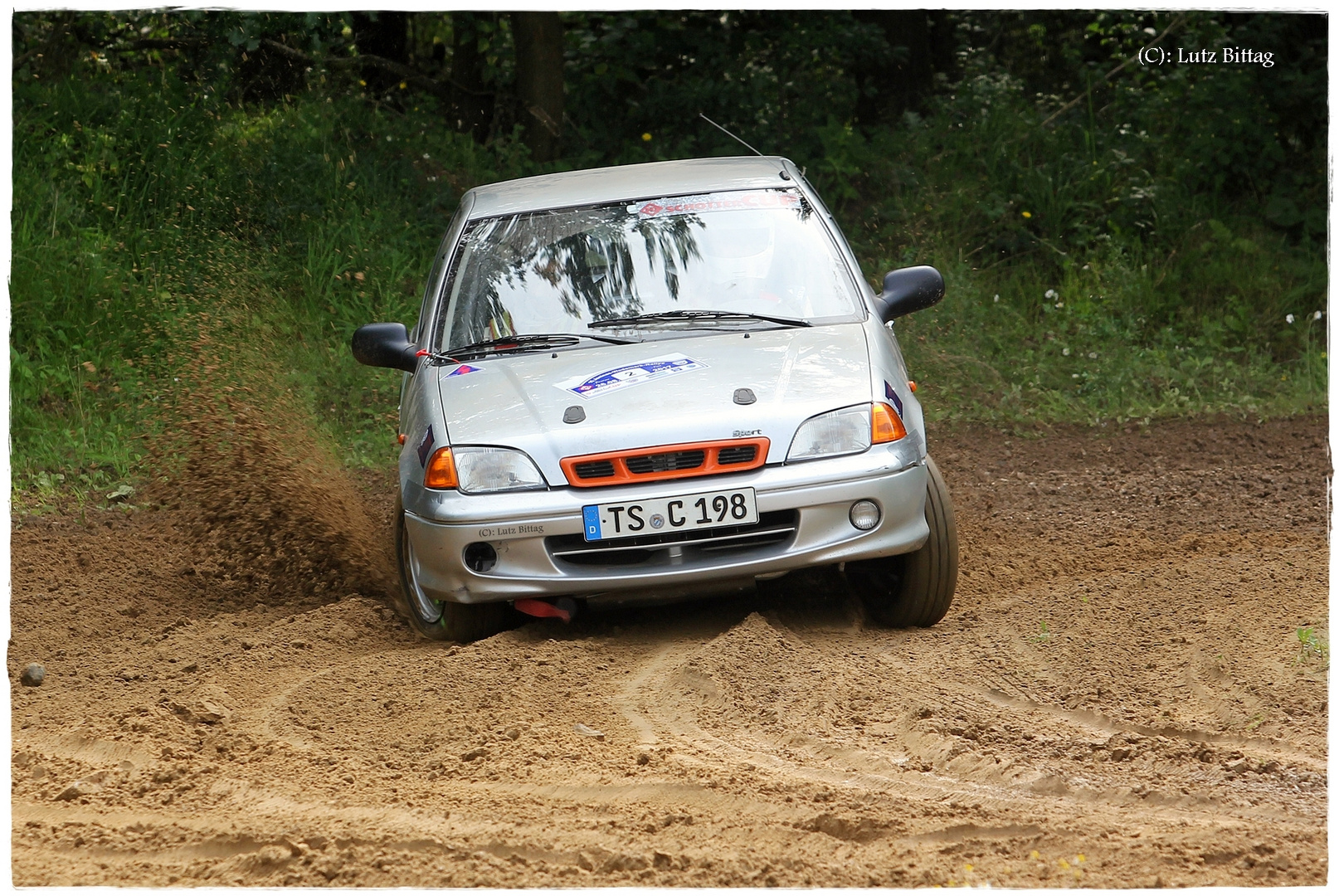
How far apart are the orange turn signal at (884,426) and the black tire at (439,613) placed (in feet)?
5.08

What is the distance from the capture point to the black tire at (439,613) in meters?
5.13

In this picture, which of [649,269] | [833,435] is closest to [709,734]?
[833,435]

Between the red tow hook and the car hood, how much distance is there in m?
0.53

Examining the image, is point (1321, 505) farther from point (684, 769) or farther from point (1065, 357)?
point (684, 769)

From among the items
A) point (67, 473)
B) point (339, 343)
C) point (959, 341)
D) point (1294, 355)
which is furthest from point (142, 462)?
point (1294, 355)

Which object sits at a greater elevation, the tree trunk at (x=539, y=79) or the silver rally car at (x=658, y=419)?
the tree trunk at (x=539, y=79)

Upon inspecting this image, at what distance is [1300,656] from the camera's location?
15.0ft

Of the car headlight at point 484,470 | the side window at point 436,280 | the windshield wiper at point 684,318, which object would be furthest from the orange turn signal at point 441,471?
the side window at point 436,280

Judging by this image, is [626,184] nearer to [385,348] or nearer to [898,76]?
[385,348]

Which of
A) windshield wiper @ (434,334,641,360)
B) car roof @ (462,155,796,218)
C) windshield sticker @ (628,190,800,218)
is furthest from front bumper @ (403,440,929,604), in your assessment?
car roof @ (462,155,796,218)

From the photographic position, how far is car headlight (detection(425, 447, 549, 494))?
475 centimetres

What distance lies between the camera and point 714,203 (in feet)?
19.4

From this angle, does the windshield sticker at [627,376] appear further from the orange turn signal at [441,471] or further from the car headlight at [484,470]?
the orange turn signal at [441,471]

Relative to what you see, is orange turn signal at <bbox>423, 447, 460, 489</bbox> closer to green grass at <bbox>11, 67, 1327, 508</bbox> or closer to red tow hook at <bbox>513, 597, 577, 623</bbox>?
red tow hook at <bbox>513, 597, 577, 623</bbox>
